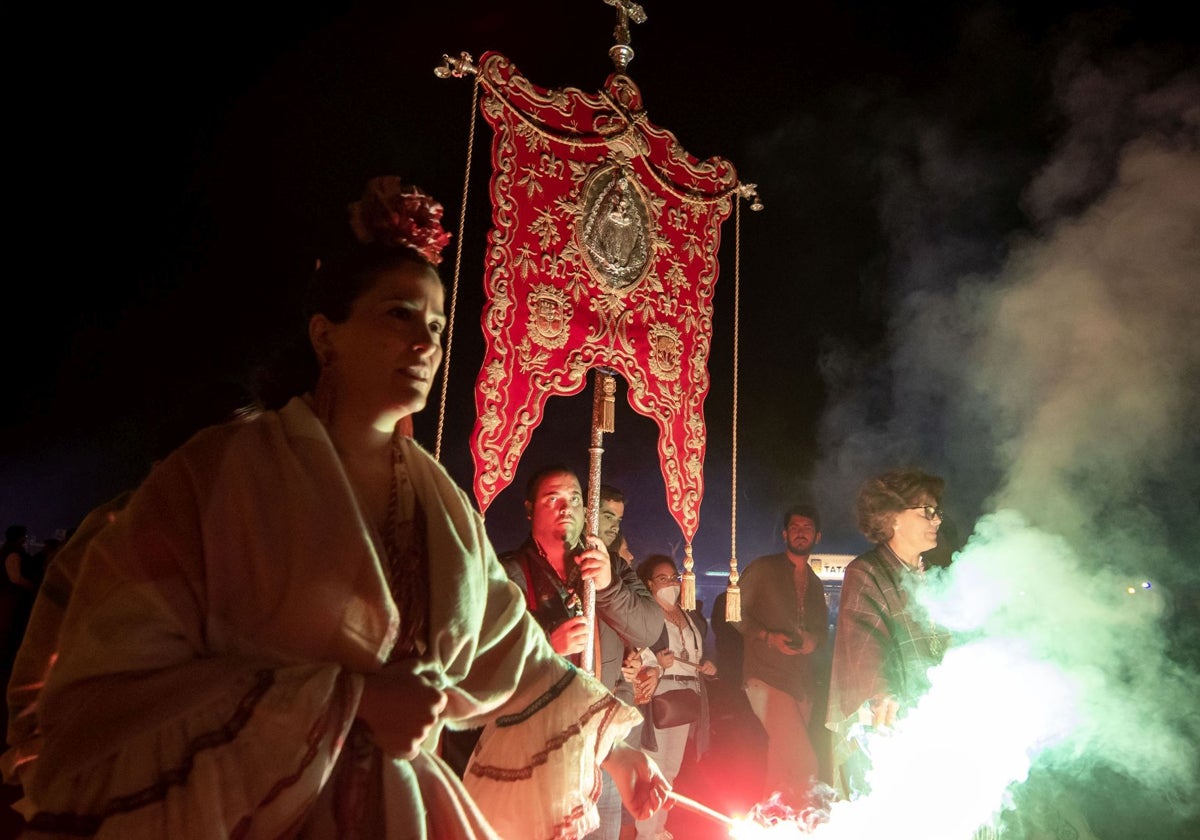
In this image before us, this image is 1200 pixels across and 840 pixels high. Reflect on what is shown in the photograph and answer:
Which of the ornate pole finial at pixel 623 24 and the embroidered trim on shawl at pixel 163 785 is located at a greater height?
the ornate pole finial at pixel 623 24

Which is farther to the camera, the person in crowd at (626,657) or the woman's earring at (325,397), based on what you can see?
the person in crowd at (626,657)

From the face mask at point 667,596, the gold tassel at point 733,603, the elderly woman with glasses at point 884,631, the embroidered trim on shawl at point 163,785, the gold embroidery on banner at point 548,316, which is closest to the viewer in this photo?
the embroidered trim on shawl at point 163,785

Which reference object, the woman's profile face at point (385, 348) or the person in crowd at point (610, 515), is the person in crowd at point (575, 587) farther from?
the woman's profile face at point (385, 348)

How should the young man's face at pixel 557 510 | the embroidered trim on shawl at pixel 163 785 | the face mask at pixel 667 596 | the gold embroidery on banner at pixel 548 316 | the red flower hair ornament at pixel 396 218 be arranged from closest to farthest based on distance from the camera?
1. the embroidered trim on shawl at pixel 163 785
2. the red flower hair ornament at pixel 396 218
3. the young man's face at pixel 557 510
4. the gold embroidery on banner at pixel 548 316
5. the face mask at pixel 667 596

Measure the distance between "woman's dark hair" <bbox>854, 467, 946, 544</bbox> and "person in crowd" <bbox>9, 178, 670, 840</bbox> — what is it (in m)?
2.28

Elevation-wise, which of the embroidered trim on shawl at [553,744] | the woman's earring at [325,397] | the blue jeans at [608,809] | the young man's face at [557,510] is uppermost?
the woman's earring at [325,397]

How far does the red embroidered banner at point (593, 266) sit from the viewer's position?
3.65m

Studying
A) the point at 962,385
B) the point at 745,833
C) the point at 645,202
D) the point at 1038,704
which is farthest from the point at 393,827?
the point at 962,385

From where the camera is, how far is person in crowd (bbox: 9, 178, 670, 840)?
3.63ft

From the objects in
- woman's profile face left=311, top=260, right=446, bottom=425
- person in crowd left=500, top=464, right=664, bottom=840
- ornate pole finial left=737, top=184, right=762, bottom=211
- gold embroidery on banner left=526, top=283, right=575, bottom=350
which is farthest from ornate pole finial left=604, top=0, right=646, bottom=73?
woman's profile face left=311, top=260, right=446, bottom=425

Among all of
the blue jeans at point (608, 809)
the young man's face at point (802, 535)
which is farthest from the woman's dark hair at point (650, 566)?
the blue jeans at point (608, 809)

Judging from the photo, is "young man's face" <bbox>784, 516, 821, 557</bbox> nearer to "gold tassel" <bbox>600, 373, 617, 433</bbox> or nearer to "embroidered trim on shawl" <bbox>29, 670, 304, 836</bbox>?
"gold tassel" <bbox>600, 373, 617, 433</bbox>

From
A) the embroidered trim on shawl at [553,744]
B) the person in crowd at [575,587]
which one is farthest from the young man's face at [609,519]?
the embroidered trim on shawl at [553,744]

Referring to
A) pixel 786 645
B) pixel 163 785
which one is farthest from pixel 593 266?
pixel 163 785
